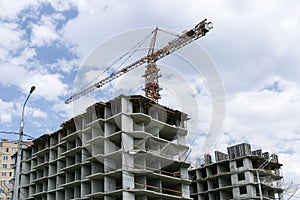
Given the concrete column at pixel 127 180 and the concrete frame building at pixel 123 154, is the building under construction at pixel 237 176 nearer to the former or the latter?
the concrete frame building at pixel 123 154

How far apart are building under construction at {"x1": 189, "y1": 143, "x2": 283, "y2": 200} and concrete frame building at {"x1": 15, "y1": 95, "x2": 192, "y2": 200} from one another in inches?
496

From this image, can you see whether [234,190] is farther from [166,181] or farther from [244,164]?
[166,181]

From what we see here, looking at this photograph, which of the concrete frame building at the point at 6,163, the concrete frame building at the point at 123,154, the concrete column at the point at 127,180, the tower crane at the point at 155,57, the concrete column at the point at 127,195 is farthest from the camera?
the concrete frame building at the point at 6,163

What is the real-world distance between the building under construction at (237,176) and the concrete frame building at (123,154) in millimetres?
12610

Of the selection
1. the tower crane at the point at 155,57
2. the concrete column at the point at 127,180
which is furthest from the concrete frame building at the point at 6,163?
the concrete column at the point at 127,180

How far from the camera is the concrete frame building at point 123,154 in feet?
130

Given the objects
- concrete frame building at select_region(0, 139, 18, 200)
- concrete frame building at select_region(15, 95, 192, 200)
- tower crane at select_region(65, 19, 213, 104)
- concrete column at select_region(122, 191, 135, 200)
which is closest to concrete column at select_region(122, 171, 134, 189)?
concrete frame building at select_region(15, 95, 192, 200)

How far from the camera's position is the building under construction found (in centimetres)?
5302

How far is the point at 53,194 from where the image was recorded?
49781 millimetres

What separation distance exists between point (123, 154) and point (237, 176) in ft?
74.4

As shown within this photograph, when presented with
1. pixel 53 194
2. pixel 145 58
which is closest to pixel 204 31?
pixel 145 58

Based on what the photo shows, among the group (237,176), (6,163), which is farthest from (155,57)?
(6,163)

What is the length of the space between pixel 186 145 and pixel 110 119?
1033cm

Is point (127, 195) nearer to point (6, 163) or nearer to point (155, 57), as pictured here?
point (155, 57)
